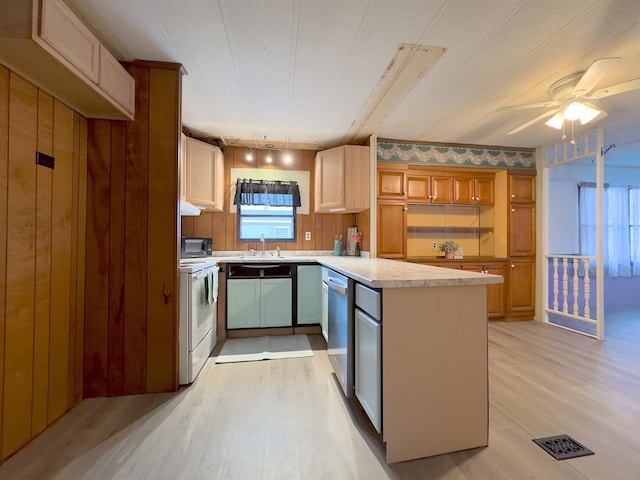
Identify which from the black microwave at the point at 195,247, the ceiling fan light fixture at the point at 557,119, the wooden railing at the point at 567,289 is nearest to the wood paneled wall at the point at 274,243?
the black microwave at the point at 195,247

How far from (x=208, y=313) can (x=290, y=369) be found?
94cm

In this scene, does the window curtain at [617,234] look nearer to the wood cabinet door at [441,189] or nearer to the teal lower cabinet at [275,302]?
the wood cabinet door at [441,189]

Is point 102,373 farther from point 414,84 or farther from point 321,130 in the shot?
point 414,84

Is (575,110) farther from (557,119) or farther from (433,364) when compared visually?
(433,364)

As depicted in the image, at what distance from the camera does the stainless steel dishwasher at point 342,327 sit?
183cm

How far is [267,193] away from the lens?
12.5 feet

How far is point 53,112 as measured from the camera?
1.66 metres

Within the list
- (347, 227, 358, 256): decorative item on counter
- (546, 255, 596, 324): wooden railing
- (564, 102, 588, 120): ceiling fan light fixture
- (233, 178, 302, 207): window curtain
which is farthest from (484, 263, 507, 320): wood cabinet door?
(233, 178, 302, 207): window curtain

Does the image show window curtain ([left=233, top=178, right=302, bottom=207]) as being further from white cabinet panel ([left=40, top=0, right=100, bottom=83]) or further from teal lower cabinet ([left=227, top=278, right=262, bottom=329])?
white cabinet panel ([left=40, top=0, right=100, bottom=83])

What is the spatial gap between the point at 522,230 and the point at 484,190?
2.45 ft

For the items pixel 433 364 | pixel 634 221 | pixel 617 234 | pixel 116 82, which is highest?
pixel 116 82

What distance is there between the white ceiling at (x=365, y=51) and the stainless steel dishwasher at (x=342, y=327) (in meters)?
1.58

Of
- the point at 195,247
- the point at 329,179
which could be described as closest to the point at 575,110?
the point at 329,179

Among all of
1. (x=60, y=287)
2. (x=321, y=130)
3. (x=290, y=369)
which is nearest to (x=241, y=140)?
(x=321, y=130)
